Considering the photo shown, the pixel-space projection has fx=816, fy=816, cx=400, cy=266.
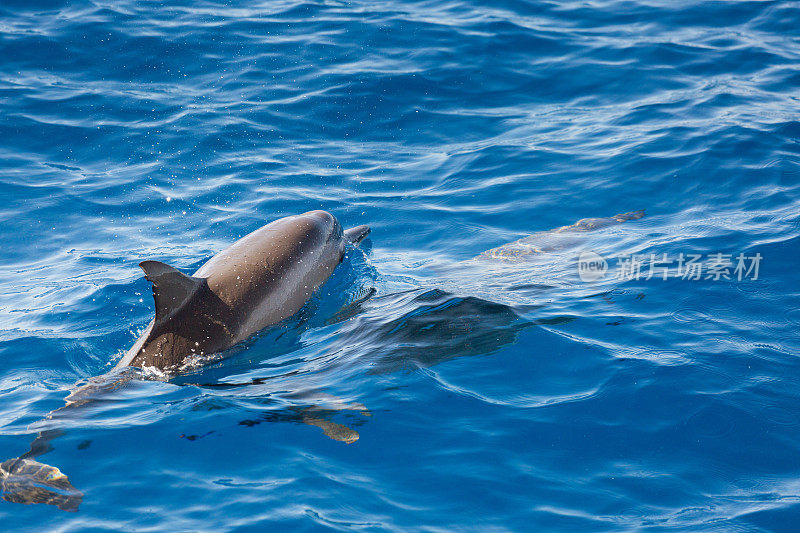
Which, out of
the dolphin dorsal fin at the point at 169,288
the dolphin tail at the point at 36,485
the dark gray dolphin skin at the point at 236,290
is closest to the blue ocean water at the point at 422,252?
the dolphin tail at the point at 36,485

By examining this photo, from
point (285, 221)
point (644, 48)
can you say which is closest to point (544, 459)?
point (285, 221)

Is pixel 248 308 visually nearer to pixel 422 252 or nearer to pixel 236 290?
pixel 236 290

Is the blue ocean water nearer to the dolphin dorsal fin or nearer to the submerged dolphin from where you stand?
the submerged dolphin

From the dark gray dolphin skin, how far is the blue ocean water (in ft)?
0.74

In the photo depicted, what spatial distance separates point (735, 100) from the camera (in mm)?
14969

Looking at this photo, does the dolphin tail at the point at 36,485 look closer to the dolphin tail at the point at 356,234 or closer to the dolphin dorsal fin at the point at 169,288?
the dolphin dorsal fin at the point at 169,288

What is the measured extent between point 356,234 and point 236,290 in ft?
8.26

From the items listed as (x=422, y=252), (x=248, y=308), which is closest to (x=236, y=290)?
(x=248, y=308)

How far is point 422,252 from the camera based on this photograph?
35.8 feet

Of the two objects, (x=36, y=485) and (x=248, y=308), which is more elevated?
(x=248, y=308)

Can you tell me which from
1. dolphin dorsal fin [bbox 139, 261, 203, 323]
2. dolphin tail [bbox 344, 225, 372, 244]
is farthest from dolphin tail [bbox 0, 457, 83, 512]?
dolphin tail [bbox 344, 225, 372, 244]

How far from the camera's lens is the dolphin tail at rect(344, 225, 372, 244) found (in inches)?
380

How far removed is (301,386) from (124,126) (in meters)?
9.16

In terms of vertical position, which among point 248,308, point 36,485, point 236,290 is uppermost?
point 236,290
